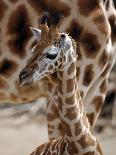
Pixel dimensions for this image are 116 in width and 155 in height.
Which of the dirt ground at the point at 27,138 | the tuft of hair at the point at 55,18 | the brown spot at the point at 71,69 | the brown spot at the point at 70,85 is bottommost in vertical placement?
the brown spot at the point at 70,85

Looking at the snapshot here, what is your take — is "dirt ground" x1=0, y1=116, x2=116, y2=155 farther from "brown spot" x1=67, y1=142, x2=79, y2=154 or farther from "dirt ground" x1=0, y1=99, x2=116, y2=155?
"brown spot" x1=67, y1=142, x2=79, y2=154

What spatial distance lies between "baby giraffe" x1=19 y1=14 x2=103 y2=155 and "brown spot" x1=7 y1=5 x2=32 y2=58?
28.9 inches

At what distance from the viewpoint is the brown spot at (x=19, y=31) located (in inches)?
200

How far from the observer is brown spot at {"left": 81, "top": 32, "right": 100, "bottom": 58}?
4.94m

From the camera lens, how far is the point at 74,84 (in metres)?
4.25

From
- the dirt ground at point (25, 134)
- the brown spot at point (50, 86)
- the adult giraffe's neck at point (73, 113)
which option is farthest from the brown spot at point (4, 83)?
the dirt ground at point (25, 134)

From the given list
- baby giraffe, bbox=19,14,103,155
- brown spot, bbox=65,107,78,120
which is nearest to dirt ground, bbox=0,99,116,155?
baby giraffe, bbox=19,14,103,155

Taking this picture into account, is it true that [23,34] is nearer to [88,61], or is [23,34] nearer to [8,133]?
[88,61]

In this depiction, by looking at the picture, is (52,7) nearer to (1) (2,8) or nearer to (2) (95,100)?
(1) (2,8)

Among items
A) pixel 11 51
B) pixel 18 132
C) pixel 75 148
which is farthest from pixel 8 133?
pixel 75 148

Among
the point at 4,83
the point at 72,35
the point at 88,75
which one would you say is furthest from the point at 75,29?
the point at 4,83

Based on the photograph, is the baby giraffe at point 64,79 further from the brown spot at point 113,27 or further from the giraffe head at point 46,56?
the brown spot at point 113,27

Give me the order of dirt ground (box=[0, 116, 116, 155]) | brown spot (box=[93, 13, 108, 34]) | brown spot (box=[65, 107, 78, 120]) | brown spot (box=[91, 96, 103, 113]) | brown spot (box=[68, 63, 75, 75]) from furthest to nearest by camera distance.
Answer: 1. dirt ground (box=[0, 116, 116, 155])
2. brown spot (box=[91, 96, 103, 113])
3. brown spot (box=[93, 13, 108, 34])
4. brown spot (box=[65, 107, 78, 120])
5. brown spot (box=[68, 63, 75, 75])

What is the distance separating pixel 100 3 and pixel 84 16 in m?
0.12
